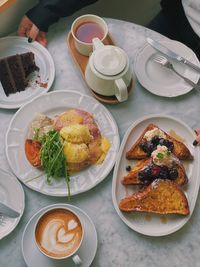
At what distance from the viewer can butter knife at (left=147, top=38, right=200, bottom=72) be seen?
1401 millimetres

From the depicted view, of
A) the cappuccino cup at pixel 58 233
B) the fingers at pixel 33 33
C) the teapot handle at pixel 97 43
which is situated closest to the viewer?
the cappuccino cup at pixel 58 233

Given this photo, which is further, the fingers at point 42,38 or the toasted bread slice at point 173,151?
the fingers at point 42,38

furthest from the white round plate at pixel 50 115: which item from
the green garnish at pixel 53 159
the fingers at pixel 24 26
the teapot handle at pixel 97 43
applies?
the fingers at pixel 24 26

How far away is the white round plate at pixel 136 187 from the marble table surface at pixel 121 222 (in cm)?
3

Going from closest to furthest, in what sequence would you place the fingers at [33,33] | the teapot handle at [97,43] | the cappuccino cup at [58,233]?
the cappuccino cup at [58,233] < the teapot handle at [97,43] < the fingers at [33,33]

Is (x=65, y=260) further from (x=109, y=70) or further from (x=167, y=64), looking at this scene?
(x=167, y=64)

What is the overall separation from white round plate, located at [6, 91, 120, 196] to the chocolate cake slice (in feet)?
0.29

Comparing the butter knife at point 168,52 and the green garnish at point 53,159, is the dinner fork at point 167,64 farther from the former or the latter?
the green garnish at point 53,159

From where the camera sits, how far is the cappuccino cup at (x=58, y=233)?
3.60ft

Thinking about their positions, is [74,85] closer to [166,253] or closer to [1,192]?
[1,192]

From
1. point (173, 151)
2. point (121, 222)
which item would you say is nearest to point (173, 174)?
point (173, 151)

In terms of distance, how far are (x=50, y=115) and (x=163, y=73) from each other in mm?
386

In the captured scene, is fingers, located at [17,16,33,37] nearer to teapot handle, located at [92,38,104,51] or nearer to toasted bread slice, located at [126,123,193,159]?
teapot handle, located at [92,38,104,51]

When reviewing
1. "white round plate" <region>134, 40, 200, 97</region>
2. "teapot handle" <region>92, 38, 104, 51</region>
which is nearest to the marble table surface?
"white round plate" <region>134, 40, 200, 97</region>
